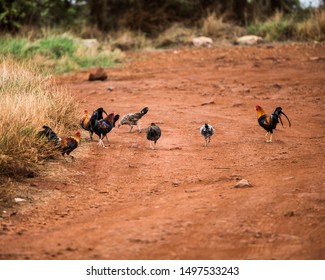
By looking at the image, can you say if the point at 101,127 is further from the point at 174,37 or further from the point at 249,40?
the point at 174,37

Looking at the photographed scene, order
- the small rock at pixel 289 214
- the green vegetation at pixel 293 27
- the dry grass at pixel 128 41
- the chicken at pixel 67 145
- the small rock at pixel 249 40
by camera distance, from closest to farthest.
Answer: the small rock at pixel 289 214
the chicken at pixel 67 145
the green vegetation at pixel 293 27
the small rock at pixel 249 40
the dry grass at pixel 128 41

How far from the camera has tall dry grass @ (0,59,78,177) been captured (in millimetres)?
8031

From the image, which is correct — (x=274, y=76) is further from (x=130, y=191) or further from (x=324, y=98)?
(x=130, y=191)

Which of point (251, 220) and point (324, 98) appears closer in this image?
point (251, 220)

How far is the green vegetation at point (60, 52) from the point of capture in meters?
19.7

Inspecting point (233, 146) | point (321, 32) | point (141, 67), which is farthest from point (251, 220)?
point (321, 32)

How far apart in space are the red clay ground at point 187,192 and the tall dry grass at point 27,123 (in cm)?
35

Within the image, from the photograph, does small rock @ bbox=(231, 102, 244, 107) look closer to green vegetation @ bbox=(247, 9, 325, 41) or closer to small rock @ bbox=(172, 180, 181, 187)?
small rock @ bbox=(172, 180, 181, 187)

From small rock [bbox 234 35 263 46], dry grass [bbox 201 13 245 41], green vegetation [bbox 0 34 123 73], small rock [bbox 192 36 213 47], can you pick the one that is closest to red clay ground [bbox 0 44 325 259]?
green vegetation [bbox 0 34 123 73]

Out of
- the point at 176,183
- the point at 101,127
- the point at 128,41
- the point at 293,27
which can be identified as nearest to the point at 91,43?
the point at 128,41

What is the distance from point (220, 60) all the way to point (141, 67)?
9.02 feet

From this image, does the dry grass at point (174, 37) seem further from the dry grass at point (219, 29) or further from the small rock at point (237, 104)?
the small rock at point (237, 104)

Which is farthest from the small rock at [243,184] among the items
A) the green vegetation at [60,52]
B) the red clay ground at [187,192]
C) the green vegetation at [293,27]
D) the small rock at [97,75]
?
the green vegetation at [293,27]
